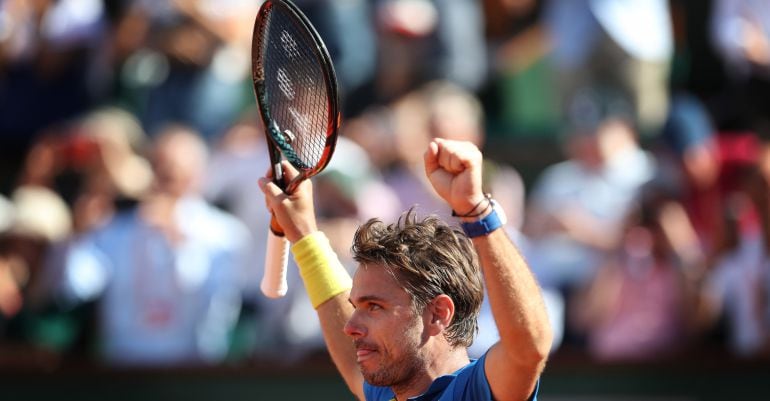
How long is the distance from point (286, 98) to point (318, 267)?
0.48 meters

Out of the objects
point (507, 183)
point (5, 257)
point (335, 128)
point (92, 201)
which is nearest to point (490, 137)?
point (507, 183)

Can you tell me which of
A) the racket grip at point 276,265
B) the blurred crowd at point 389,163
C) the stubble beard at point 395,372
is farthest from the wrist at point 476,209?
the blurred crowd at point 389,163

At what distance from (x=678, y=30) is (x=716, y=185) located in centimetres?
148

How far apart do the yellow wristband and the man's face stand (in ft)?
1.48

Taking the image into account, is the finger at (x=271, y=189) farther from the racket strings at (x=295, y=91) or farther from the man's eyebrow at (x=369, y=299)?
the man's eyebrow at (x=369, y=299)

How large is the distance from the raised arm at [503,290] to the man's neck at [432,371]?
1.08ft

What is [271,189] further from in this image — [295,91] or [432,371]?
[432,371]

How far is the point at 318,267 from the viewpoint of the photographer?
3.63 meters

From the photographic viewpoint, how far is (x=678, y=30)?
26.4ft

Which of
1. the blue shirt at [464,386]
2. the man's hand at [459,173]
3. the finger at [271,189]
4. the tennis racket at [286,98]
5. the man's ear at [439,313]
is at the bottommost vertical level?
the blue shirt at [464,386]

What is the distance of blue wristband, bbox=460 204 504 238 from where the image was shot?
9.23ft

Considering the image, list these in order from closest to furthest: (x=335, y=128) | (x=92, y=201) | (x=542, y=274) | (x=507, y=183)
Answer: (x=335, y=128) → (x=542, y=274) → (x=507, y=183) → (x=92, y=201)

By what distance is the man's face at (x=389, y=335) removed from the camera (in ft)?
10.3

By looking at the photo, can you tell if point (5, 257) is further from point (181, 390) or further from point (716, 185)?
point (716, 185)
